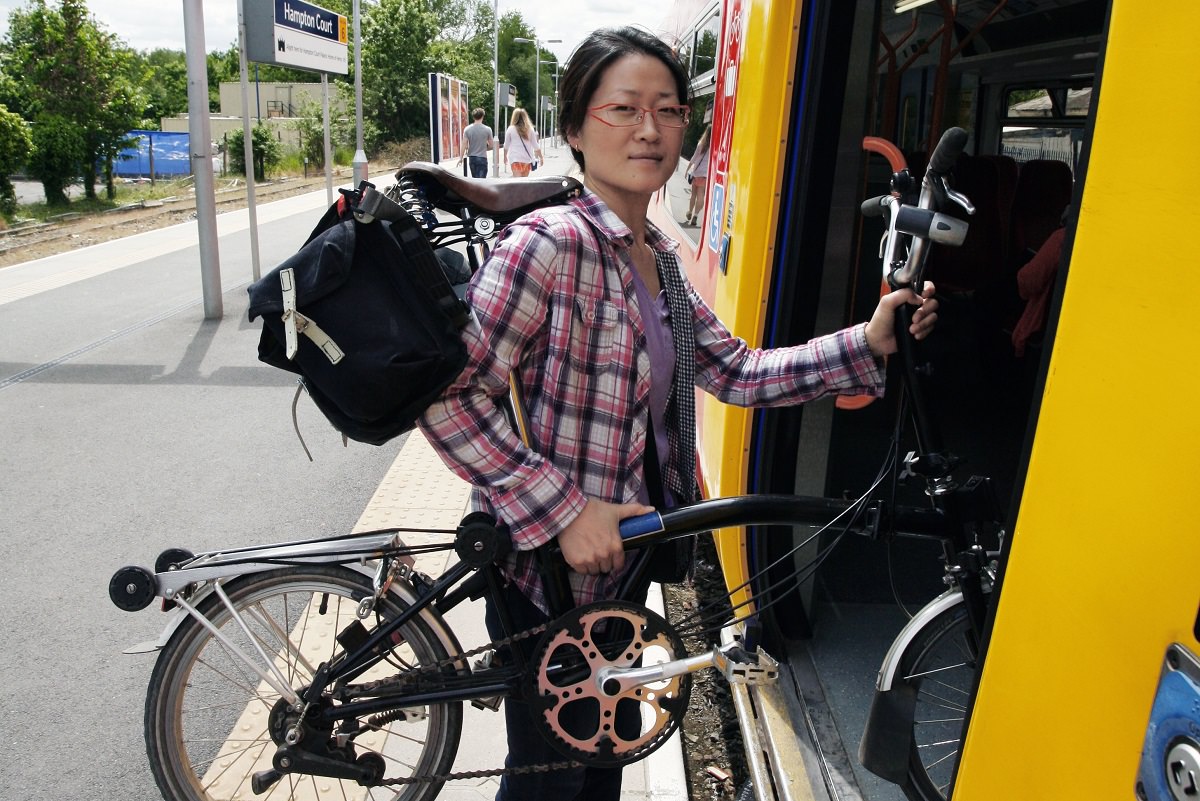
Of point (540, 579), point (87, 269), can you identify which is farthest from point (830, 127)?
point (87, 269)

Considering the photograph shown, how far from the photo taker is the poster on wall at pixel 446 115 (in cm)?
2159

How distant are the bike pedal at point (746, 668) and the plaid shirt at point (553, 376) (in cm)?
44

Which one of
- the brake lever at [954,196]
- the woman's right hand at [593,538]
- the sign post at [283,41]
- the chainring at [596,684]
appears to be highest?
the sign post at [283,41]

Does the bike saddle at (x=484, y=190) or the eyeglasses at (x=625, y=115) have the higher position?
the eyeglasses at (x=625, y=115)

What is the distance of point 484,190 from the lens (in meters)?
2.22

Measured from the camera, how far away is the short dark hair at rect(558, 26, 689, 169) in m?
2.00

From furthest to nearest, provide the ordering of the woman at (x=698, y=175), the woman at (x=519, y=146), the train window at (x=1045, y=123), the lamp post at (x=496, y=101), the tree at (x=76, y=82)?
the lamp post at (x=496, y=101) < the tree at (x=76, y=82) < the woman at (x=519, y=146) < the train window at (x=1045, y=123) < the woman at (x=698, y=175)

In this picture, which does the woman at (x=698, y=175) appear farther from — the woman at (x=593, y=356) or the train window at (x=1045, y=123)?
the train window at (x=1045, y=123)

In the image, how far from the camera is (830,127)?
2680mm

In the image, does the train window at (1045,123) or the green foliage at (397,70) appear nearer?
the train window at (1045,123)

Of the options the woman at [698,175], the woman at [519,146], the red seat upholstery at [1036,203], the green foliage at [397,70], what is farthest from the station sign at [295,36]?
the green foliage at [397,70]

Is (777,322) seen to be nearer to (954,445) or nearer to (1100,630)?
(1100,630)

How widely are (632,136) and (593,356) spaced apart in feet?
1.43

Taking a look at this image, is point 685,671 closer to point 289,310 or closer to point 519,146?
point 289,310
